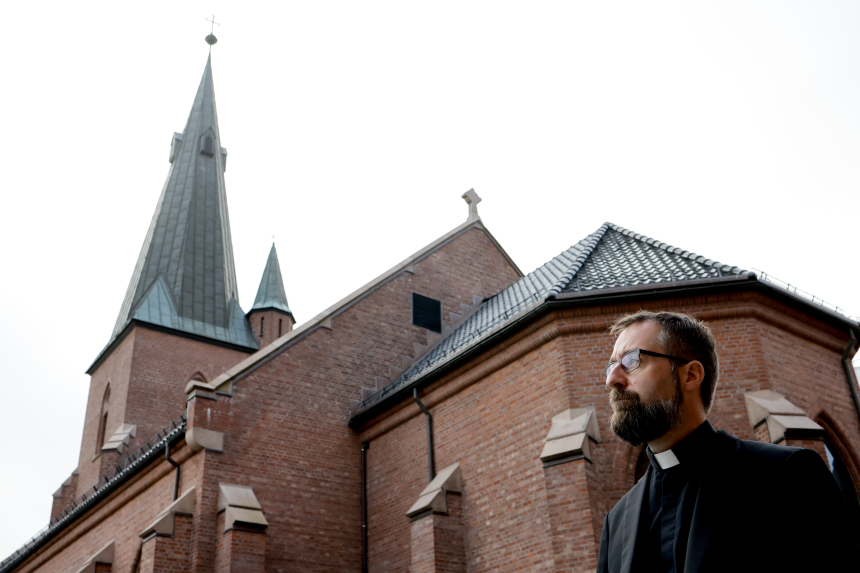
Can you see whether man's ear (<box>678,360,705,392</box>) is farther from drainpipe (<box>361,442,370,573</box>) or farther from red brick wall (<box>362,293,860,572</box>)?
drainpipe (<box>361,442,370,573</box>)

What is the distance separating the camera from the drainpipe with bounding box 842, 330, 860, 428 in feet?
44.3

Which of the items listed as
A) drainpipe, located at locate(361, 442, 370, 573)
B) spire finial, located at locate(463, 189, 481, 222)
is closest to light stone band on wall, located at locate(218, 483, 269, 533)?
drainpipe, located at locate(361, 442, 370, 573)

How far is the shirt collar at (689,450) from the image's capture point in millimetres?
2551

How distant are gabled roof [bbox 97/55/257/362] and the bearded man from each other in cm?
2780

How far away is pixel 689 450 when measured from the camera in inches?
101

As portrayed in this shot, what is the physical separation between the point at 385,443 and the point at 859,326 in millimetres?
9481

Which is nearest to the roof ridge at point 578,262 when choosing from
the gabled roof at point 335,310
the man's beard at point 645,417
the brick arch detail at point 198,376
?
the gabled roof at point 335,310

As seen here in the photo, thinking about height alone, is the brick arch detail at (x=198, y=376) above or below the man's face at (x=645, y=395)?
above

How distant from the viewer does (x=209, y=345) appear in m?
29.6

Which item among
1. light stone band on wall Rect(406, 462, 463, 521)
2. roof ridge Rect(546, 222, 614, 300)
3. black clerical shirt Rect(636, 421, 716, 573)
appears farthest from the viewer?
light stone band on wall Rect(406, 462, 463, 521)

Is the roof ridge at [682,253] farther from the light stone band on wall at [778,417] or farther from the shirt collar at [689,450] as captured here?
the shirt collar at [689,450]

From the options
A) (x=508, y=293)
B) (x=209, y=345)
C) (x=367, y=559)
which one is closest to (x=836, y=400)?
(x=508, y=293)

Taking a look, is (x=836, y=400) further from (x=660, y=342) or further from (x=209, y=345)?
(x=209, y=345)

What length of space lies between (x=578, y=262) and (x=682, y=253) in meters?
1.96
